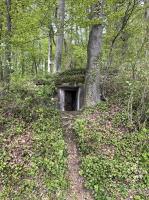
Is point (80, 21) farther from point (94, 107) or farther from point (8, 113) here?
point (8, 113)

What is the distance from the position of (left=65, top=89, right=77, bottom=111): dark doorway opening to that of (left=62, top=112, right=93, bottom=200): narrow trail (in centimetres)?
177

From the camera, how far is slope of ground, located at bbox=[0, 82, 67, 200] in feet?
19.4

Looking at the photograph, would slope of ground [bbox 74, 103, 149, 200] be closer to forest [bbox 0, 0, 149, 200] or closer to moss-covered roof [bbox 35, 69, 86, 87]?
forest [bbox 0, 0, 149, 200]

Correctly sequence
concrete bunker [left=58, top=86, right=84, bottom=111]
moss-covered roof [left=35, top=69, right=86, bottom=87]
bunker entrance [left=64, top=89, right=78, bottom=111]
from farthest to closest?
1. bunker entrance [left=64, top=89, right=78, bottom=111]
2. moss-covered roof [left=35, top=69, right=86, bottom=87]
3. concrete bunker [left=58, top=86, right=84, bottom=111]

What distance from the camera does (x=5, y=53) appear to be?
333 inches

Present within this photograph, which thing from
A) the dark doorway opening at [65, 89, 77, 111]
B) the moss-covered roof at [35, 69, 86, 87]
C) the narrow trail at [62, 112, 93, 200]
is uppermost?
the moss-covered roof at [35, 69, 86, 87]

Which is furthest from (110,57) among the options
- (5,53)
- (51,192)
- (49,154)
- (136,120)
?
(51,192)

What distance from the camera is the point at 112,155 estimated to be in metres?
6.57

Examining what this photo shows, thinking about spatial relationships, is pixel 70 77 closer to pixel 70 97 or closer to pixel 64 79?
pixel 64 79

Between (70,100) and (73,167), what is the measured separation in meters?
3.76

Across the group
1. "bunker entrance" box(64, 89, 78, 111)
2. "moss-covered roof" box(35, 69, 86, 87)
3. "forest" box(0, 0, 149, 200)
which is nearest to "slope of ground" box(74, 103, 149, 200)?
"forest" box(0, 0, 149, 200)

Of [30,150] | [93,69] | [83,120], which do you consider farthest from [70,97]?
[30,150]

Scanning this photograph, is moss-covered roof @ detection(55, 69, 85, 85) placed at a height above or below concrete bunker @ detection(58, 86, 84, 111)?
above

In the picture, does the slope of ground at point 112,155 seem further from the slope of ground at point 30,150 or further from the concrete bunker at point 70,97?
the concrete bunker at point 70,97
